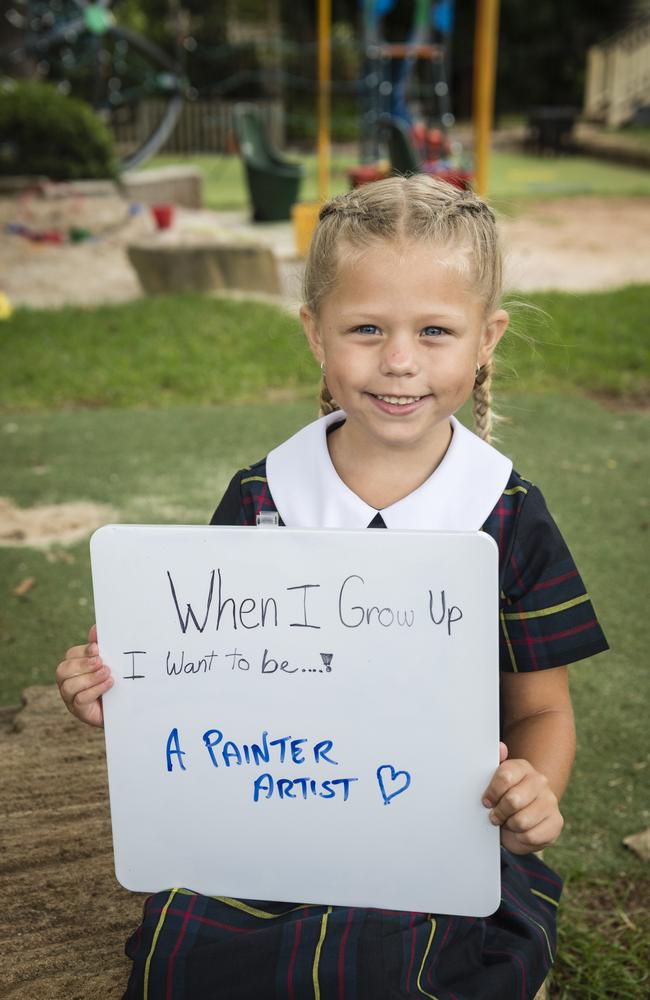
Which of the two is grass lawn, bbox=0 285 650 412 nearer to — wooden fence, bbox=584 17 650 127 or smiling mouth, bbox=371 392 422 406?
smiling mouth, bbox=371 392 422 406

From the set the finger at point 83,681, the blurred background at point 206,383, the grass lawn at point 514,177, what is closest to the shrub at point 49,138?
the blurred background at point 206,383

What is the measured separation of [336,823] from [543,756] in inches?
11.9

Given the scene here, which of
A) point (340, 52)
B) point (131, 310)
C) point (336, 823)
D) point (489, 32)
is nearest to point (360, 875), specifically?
point (336, 823)

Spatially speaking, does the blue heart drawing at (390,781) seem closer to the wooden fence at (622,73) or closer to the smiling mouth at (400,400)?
the smiling mouth at (400,400)

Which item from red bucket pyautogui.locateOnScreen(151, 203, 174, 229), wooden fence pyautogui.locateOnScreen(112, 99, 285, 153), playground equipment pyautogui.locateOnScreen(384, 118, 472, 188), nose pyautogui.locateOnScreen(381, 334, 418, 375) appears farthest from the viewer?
wooden fence pyautogui.locateOnScreen(112, 99, 285, 153)

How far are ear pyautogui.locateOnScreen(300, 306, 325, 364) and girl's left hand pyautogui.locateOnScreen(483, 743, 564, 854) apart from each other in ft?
2.02

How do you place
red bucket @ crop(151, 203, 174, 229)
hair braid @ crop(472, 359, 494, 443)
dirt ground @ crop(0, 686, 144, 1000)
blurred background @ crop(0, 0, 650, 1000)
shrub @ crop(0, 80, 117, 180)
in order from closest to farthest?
1. dirt ground @ crop(0, 686, 144, 1000)
2. hair braid @ crop(472, 359, 494, 443)
3. blurred background @ crop(0, 0, 650, 1000)
4. red bucket @ crop(151, 203, 174, 229)
5. shrub @ crop(0, 80, 117, 180)

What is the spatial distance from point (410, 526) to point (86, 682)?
0.47 m

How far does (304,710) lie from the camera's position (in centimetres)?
134

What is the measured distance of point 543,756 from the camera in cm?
148

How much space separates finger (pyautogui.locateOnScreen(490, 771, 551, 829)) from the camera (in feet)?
4.24

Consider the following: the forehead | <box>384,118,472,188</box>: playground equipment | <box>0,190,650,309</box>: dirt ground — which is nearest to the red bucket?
<box>0,190,650,309</box>: dirt ground

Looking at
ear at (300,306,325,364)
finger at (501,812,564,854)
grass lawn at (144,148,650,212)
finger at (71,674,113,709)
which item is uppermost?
ear at (300,306,325,364)

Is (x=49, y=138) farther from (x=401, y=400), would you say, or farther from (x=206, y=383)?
(x=401, y=400)
